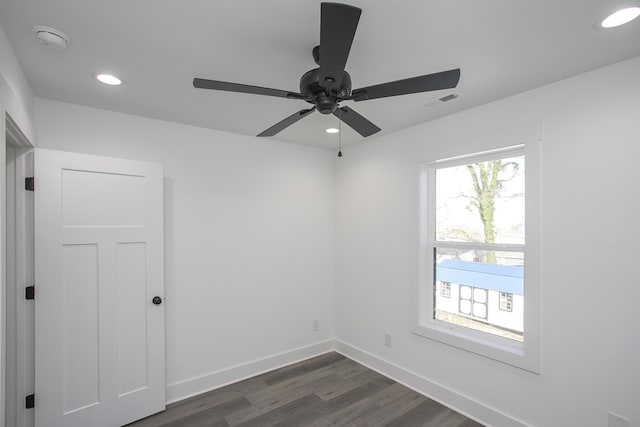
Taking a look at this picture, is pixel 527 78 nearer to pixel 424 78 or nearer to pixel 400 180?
pixel 424 78

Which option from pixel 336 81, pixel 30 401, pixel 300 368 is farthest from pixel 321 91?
pixel 300 368

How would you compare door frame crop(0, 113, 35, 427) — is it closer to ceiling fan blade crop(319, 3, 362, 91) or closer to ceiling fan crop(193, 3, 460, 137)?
ceiling fan crop(193, 3, 460, 137)

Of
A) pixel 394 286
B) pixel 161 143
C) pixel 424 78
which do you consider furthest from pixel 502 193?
pixel 161 143

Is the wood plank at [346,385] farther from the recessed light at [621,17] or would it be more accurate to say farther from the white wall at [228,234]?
the recessed light at [621,17]

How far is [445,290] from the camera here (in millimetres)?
2990

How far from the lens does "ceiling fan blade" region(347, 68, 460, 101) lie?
1.40 m

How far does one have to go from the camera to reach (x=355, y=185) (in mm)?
3799

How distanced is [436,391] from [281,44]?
3.05 meters

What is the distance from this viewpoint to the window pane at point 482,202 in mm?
2482

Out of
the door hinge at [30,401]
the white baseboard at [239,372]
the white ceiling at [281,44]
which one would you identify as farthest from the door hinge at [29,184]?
the white baseboard at [239,372]

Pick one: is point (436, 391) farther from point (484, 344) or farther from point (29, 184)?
point (29, 184)

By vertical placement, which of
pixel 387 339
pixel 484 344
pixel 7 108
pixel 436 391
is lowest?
pixel 436 391

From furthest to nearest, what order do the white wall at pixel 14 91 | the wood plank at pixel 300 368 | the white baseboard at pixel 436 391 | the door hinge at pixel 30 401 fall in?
the wood plank at pixel 300 368, the white baseboard at pixel 436 391, the door hinge at pixel 30 401, the white wall at pixel 14 91

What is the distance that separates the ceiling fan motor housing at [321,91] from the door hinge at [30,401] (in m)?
2.78
